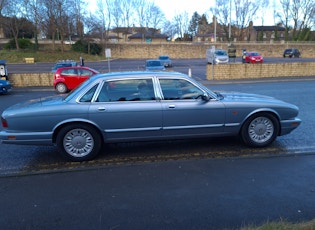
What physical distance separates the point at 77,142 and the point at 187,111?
6.50 feet

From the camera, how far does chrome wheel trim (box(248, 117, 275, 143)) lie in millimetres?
4629

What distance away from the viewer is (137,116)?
4230mm

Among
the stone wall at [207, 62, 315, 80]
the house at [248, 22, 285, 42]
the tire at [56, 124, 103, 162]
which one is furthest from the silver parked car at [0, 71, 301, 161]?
the house at [248, 22, 285, 42]

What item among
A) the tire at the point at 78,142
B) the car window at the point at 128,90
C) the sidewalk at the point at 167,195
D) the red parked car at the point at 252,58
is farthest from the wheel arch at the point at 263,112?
the red parked car at the point at 252,58

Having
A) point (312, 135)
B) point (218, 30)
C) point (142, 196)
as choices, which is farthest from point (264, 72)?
point (218, 30)

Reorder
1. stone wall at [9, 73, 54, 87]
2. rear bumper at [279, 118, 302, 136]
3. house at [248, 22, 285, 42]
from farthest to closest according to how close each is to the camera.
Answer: house at [248, 22, 285, 42] → stone wall at [9, 73, 54, 87] → rear bumper at [279, 118, 302, 136]

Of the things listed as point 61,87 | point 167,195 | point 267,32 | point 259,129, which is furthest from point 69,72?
point 267,32

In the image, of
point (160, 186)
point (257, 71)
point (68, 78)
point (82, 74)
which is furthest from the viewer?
point (257, 71)

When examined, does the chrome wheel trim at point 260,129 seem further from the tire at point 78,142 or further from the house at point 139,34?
the house at point 139,34

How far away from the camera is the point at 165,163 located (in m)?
4.10

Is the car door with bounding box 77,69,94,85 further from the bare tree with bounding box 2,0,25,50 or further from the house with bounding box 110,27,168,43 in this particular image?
the house with bounding box 110,27,168,43

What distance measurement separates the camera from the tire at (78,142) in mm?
4164

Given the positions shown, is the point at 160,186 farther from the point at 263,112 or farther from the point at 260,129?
the point at 263,112

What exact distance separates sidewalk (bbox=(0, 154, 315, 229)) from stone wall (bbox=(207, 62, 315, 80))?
14.5m
